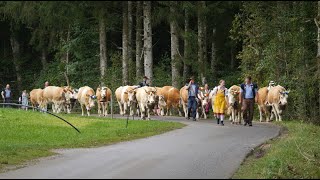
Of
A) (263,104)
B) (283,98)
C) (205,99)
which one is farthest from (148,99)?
(283,98)

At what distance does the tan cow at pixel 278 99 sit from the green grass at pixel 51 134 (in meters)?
5.98

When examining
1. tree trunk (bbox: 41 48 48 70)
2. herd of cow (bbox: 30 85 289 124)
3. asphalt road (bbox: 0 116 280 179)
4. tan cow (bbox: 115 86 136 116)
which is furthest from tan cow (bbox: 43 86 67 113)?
asphalt road (bbox: 0 116 280 179)

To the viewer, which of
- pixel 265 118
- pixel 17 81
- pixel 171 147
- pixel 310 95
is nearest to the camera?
pixel 171 147

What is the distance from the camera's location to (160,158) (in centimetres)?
1572

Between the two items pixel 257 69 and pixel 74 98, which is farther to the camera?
pixel 74 98

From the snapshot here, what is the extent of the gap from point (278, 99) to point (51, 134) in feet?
40.3

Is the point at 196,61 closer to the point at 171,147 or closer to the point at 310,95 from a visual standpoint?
the point at 310,95

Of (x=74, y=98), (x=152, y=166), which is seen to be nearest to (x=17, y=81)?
(x=74, y=98)

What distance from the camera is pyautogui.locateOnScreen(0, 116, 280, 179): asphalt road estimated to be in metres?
13.1

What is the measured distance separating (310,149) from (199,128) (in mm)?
8540

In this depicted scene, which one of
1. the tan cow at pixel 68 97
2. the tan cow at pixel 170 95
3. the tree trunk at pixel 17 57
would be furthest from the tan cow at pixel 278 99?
the tree trunk at pixel 17 57

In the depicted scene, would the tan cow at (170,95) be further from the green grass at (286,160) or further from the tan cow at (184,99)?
the green grass at (286,160)

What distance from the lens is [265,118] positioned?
32531 millimetres

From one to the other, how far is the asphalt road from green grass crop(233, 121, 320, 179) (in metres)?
0.38
